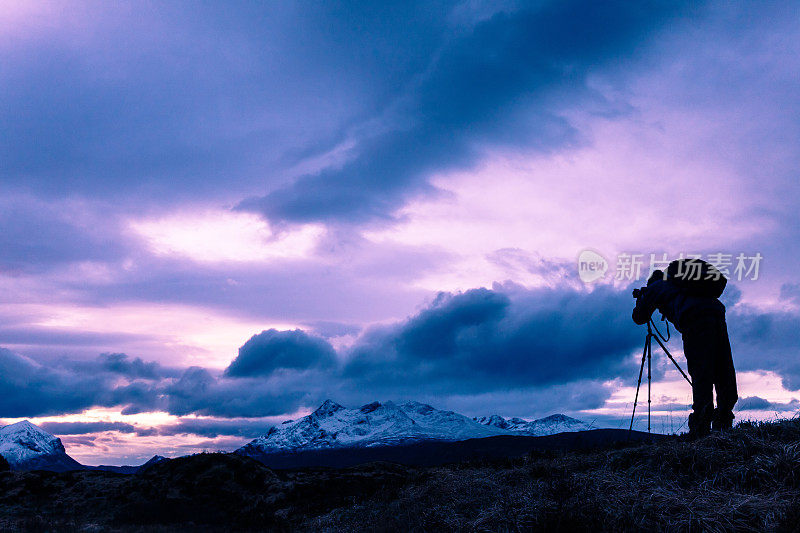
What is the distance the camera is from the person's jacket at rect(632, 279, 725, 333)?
14445 millimetres

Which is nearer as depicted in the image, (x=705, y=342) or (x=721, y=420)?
(x=721, y=420)

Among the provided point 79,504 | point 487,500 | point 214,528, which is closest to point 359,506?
point 214,528

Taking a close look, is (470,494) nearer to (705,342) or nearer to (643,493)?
(643,493)

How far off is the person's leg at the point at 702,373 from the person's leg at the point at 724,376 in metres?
0.27

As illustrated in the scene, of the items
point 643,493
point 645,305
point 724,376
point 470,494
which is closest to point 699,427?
point 724,376

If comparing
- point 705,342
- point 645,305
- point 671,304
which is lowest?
point 705,342

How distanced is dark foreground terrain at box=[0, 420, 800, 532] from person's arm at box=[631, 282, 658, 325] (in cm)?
365

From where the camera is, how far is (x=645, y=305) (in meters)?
16.5

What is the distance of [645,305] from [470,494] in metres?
7.83

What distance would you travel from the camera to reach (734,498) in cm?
874

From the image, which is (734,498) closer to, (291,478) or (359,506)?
(359,506)

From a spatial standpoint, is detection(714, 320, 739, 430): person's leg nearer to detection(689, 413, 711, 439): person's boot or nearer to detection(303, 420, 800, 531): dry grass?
detection(689, 413, 711, 439): person's boot

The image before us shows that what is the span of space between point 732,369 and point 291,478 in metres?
16.1

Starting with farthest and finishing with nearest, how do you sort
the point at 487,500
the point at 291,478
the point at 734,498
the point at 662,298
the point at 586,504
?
the point at 291,478 < the point at 662,298 < the point at 487,500 < the point at 586,504 < the point at 734,498
